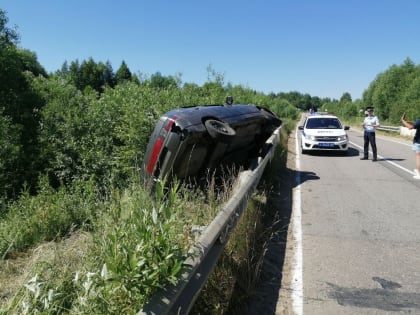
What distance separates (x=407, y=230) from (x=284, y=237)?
1921mm

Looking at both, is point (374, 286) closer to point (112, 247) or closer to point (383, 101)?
point (112, 247)

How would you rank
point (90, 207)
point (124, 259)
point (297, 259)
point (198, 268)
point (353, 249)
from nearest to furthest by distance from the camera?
point (124, 259) → point (198, 268) → point (297, 259) → point (353, 249) → point (90, 207)

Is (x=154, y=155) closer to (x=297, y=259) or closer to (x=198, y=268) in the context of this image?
(x=297, y=259)

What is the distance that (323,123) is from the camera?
51.7ft

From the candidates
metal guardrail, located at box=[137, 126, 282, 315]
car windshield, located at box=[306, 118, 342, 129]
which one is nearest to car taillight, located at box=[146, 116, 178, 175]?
metal guardrail, located at box=[137, 126, 282, 315]

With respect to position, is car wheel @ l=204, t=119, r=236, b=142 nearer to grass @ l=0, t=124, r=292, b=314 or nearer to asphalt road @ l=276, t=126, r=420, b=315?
grass @ l=0, t=124, r=292, b=314

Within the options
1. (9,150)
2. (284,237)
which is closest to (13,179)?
(9,150)

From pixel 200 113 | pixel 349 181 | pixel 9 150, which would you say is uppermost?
pixel 200 113

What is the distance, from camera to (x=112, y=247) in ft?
6.98

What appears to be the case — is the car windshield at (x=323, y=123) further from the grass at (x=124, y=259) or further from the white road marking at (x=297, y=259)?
the grass at (x=124, y=259)

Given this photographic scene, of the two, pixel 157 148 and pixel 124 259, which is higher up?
pixel 157 148

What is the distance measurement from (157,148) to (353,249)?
116 inches

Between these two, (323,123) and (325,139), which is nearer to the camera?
(325,139)

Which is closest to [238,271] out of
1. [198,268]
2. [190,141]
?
[198,268]
